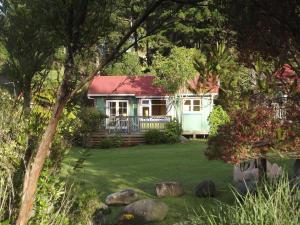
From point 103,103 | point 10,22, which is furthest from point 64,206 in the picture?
point 103,103

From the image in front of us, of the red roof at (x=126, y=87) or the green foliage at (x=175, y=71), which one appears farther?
the red roof at (x=126, y=87)

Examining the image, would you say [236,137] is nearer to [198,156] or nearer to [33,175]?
[33,175]

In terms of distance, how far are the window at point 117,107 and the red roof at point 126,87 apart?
76 centimetres

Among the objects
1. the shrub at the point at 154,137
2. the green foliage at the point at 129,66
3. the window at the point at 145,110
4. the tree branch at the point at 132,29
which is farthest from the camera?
the green foliage at the point at 129,66

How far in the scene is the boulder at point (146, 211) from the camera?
10125 millimetres

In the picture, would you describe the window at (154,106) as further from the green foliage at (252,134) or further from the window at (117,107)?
the green foliage at (252,134)

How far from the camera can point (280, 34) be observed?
157 inches

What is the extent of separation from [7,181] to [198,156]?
51.8ft

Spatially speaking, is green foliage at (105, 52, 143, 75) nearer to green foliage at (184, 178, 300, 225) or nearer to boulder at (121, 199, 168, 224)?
boulder at (121, 199, 168, 224)

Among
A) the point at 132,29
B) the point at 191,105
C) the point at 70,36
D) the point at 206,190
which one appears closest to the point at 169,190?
the point at 206,190

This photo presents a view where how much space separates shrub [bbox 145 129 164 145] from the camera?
3020 centimetres

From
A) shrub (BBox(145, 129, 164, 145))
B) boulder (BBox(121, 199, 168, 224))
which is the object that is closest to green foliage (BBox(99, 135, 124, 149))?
shrub (BBox(145, 129, 164, 145))

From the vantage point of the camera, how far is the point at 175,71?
3297 cm

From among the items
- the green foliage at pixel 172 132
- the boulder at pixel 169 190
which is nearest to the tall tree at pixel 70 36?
the boulder at pixel 169 190
